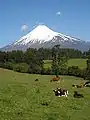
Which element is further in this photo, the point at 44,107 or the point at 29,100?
the point at 29,100

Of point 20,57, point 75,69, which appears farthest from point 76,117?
point 20,57

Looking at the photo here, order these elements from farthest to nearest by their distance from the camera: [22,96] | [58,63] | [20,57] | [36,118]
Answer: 1. [20,57]
2. [58,63]
3. [22,96]
4. [36,118]

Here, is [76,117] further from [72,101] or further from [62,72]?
[62,72]

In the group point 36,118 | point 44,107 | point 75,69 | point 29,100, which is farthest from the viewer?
point 75,69

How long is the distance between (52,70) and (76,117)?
6491cm

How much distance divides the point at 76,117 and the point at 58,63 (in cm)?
6956

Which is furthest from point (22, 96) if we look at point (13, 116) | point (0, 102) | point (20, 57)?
point (20, 57)

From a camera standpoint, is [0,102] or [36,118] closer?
[36,118]

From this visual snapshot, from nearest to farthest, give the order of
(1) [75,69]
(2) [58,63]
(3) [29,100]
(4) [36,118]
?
(4) [36,118] < (3) [29,100] < (1) [75,69] < (2) [58,63]

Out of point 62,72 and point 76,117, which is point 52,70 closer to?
point 62,72

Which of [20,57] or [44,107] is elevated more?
[20,57]

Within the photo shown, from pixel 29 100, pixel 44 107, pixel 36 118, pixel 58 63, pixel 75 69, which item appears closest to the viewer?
pixel 36 118

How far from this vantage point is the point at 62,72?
276ft

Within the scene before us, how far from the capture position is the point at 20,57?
119m
